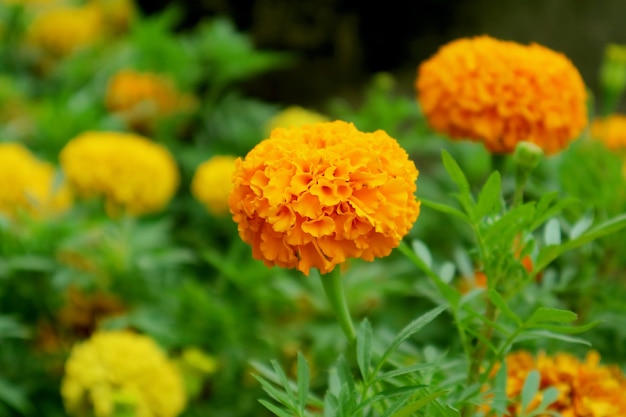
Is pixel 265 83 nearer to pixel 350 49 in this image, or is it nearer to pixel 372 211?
pixel 350 49

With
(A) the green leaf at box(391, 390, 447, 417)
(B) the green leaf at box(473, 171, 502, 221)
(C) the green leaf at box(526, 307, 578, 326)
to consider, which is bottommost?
(A) the green leaf at box(391, 390, 447, 417)

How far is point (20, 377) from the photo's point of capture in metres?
1.17

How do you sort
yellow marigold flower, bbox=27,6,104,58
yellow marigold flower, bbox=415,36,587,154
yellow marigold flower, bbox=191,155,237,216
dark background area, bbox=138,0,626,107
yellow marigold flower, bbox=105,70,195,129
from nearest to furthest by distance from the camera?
yellow marigold flower, bbox=415,36,587,154 → yellow marigold flower, bbox=191,155,237,216 → yellow marigold flower, bbox=105,70,195,129 → yellow marigold flower, bbox=27,6,104,58 → dark background area, bbox=138,0,626,107

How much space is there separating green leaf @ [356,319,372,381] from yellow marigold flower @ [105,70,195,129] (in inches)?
51.0

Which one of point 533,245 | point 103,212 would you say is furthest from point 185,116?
point 533,245

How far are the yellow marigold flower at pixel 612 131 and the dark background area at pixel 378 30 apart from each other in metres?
0.97

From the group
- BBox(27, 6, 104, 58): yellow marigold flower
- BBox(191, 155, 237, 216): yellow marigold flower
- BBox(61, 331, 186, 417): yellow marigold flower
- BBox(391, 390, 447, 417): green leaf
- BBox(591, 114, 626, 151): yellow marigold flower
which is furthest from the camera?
BBox(27, 6, 104, 58): yellow marigold flower

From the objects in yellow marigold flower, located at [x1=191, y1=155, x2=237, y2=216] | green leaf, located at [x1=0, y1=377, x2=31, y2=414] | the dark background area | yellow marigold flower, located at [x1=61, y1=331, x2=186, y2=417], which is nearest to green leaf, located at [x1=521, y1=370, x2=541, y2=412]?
yellow marigold flower, located at [x1=61, y1=331, x2=186, y2=417]

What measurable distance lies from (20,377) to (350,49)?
5.22 feet

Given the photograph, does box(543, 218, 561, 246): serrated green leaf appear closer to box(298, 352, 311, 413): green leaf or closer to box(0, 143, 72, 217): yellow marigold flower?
box(298, 352, 311, 413): green leaf

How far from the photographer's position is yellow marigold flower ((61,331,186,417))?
1.03 m

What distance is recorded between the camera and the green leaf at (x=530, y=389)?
647 millimetres

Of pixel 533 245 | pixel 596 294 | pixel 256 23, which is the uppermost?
pixel 533 245

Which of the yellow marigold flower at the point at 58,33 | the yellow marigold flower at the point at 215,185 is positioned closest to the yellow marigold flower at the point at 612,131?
the yellow marigold flower at the point at 215,185
